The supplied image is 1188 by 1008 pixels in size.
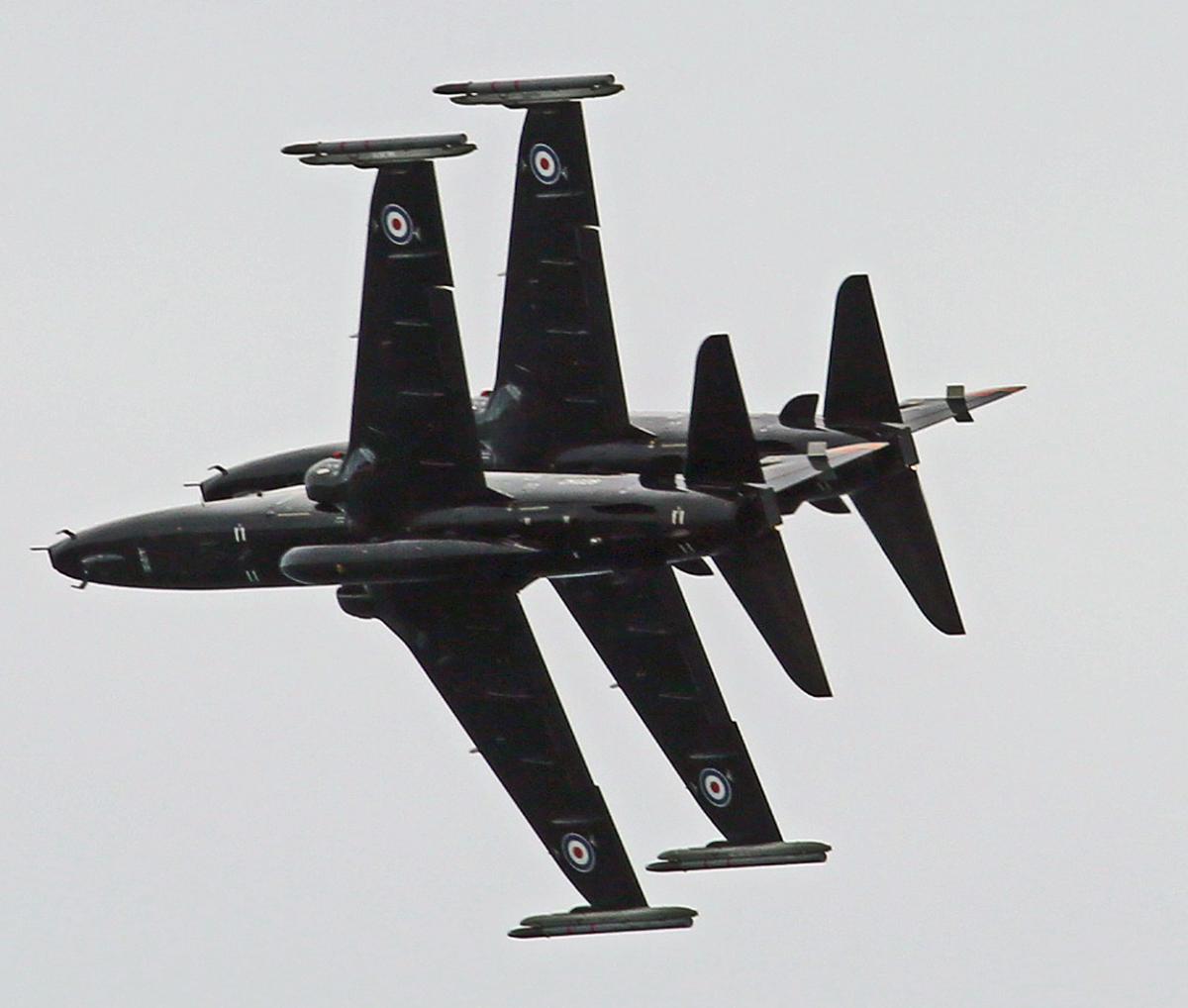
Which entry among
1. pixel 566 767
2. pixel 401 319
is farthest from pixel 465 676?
pixel 401 319

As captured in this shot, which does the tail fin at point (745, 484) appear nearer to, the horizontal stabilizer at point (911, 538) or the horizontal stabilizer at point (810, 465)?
the horizontal stabilizer at point (810, 465)

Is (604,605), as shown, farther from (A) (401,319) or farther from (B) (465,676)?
(A) (401,319)

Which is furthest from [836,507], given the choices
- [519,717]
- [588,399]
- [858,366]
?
[519,717]

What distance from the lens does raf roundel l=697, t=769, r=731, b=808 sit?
9119cm

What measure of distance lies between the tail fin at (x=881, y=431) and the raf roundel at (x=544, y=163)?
7996 millimetres

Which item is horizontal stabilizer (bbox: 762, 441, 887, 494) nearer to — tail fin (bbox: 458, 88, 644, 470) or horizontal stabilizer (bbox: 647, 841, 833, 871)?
tail fin (bbox: 458, 88, 644, 470)

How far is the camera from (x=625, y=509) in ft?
268

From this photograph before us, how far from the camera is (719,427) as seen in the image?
80500 mm

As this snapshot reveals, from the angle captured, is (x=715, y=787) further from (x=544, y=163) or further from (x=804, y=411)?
(x=544, y=163)

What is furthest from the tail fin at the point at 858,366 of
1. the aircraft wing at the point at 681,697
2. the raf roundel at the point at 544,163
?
the raf roundel at the point at 544,163

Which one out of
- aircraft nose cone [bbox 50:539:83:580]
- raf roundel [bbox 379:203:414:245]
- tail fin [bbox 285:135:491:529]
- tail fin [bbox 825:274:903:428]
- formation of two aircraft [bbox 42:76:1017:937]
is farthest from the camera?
aircraft nose cone [bbox 50:539:83:580]

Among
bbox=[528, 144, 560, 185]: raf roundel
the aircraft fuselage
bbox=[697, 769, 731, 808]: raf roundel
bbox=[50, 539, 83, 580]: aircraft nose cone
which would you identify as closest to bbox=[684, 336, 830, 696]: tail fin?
the aircraft fuselage

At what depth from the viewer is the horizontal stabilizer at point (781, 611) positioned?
8162 cm

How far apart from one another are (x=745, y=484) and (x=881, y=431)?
686cm
